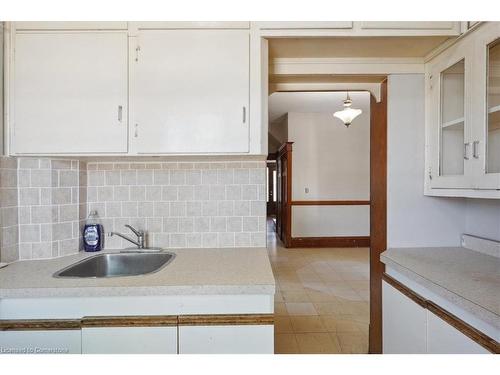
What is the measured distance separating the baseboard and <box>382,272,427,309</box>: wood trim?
4.23 meters

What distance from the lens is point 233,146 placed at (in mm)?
1557

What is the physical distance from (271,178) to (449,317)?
437 inches

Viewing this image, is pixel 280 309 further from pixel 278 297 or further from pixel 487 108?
pixel 487 108

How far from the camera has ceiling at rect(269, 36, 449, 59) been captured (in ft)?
5.24

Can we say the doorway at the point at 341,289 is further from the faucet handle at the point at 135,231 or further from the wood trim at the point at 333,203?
the faucet handle at the point at 135,231

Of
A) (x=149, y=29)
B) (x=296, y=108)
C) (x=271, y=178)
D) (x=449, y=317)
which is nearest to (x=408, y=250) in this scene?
(x=449, y=317)

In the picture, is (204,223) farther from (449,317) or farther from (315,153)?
(315,153)

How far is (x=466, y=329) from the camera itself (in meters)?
1.11

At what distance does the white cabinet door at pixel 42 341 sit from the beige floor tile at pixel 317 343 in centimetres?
161

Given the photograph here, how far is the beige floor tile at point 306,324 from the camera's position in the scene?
2.64 meters

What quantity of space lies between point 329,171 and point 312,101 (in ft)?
5.24

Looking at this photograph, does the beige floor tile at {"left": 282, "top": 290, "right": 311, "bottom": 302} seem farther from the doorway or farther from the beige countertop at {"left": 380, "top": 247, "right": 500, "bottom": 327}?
the beige countertop at {"left": 380, "top": 247, "right": 500, "bottom": 327}

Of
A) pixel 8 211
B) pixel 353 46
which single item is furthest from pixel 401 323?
pixel 8 211

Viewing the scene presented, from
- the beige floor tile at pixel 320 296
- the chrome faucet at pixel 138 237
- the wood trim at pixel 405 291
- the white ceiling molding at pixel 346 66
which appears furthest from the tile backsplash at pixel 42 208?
the beige floor tile at pixel 320 296
